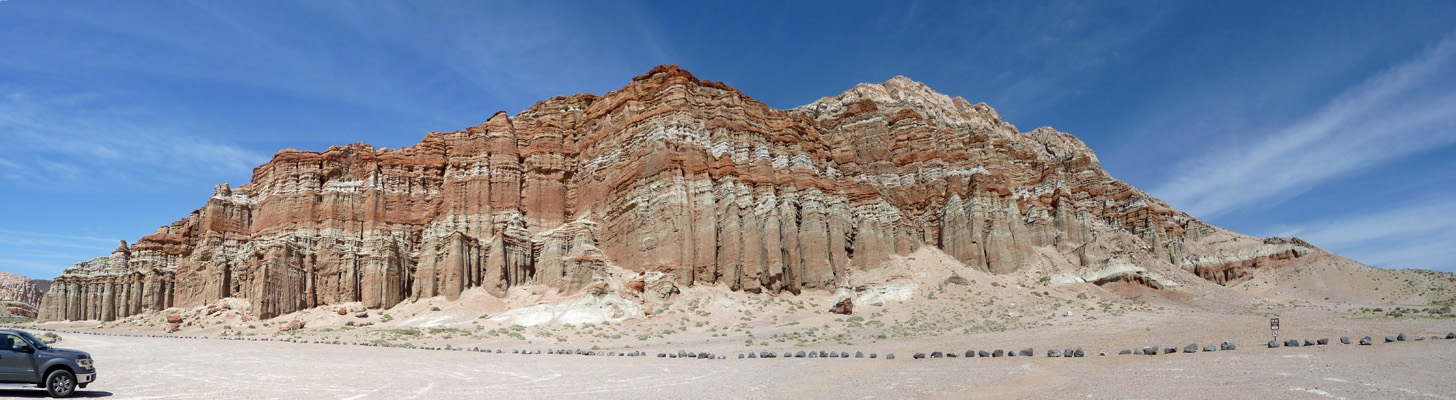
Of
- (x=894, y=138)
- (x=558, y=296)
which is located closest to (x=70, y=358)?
(x=558, y=296)

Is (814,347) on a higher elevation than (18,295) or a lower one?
lower

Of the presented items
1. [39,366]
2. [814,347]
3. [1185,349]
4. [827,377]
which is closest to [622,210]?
[814,347]

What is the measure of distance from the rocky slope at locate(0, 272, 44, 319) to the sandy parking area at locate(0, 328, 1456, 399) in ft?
378

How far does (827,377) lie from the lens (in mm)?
17844

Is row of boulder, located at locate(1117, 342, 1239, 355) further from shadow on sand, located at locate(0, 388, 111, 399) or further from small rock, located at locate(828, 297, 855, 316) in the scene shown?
small rock, located at locate(828, 297, 855, 316)

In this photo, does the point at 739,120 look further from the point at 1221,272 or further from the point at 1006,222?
the point at 1221,272

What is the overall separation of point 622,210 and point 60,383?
135 ft

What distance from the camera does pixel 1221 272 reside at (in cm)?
7481

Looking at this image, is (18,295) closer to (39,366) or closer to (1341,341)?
(39,366)

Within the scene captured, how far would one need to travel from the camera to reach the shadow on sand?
12.6 m

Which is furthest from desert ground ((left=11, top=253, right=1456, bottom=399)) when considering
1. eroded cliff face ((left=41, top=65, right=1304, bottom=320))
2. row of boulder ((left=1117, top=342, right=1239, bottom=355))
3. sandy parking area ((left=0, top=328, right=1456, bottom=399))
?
eroded cliff face ((left=41, top=65, right=1304, bottom=320))

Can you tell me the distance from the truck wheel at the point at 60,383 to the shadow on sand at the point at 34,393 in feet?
0.52

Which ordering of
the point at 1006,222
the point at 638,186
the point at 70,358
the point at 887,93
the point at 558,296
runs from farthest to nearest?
the point at 887,93, the point at 1006,222, the point at 638,186, the point at 558,296, the point at 70,358

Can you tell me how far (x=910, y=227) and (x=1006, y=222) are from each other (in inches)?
301
